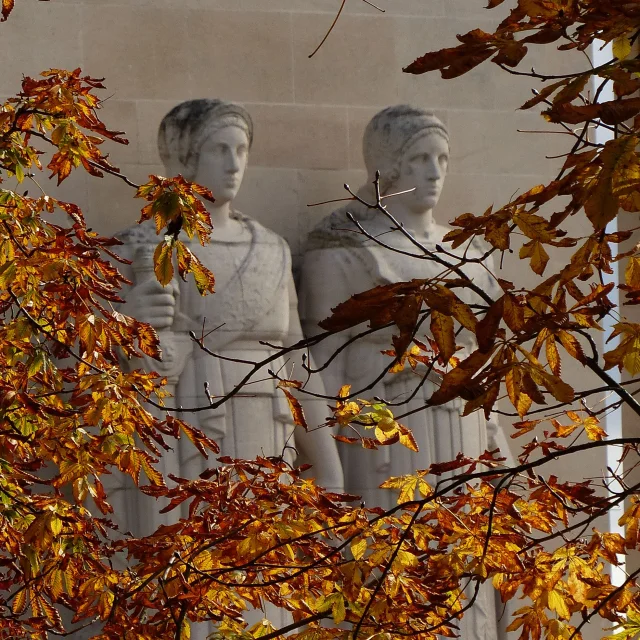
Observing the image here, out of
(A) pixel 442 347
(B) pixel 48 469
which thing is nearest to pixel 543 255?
(A) pixel 442 347

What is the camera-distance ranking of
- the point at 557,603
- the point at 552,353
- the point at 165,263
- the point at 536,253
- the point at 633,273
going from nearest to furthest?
the point at 552,353 < the point at 536,253 < the point at 633,273 < the point at 165,263 < the point at 557,603

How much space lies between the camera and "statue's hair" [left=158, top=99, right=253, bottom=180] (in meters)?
8.09

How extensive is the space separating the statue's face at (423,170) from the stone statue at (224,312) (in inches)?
29.8

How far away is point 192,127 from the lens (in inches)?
319

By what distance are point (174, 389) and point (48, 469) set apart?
35.0 inches

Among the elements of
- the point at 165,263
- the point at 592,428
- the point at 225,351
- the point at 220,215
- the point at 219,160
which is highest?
the point at 219,160

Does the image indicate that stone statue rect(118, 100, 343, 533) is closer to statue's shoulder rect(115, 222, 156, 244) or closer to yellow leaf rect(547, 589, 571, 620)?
statue's shoulder rect(115, 222, 156, 244)

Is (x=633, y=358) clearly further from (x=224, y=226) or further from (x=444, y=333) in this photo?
(x=224, y=226)

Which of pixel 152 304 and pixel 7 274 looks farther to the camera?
pixel 152 304

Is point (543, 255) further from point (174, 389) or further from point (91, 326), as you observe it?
point (174, 389)

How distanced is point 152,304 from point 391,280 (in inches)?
50.6

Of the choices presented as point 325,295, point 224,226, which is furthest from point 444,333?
point 325,295

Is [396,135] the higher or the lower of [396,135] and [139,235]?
the higher

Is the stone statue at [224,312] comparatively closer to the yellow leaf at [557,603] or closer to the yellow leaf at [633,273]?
the yellow leaf at [557,603]
